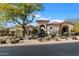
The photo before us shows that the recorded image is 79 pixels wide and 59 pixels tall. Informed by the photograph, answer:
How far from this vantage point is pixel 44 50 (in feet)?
36.0

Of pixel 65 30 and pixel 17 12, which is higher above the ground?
pixel 17 12

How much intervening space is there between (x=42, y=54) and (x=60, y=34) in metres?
0.50

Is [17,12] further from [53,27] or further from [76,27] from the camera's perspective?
[76,27]

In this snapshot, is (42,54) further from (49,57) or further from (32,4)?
(32,4)

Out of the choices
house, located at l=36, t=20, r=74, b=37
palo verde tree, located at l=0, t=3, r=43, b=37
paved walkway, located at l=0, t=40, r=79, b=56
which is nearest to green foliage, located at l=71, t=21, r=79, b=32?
house, located at l=36, t=20, r=74, b=37

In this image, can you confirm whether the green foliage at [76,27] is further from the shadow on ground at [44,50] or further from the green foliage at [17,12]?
the green foliage at [17,12]

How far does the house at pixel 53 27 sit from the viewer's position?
1095cm

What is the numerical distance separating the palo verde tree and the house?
21 centimetres

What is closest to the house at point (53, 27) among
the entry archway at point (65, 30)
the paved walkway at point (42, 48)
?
the entry archway at point (65, 30)

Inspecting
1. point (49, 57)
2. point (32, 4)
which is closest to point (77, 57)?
point (49, 57)

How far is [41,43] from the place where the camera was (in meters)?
11.0

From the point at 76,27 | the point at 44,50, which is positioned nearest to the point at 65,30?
the point at 76,27

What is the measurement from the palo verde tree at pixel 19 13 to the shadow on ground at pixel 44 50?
13.1 inches

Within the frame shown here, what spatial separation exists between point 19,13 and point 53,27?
2.25 ft
